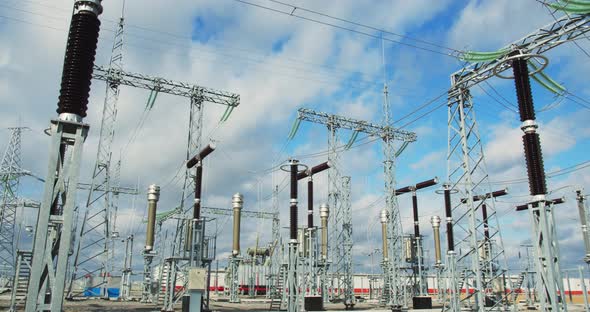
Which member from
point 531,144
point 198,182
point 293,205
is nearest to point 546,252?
point 531,144

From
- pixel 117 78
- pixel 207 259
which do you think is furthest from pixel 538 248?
pixel 117 78

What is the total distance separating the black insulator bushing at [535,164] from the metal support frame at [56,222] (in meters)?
13.3

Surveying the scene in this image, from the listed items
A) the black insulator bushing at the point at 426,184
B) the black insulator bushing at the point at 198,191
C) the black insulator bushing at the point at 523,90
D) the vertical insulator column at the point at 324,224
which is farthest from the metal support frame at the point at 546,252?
the vertical insulator column at the point at 324,224

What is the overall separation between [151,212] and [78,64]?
20364mm

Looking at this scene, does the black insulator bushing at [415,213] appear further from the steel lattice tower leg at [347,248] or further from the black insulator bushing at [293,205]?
the black insulator bushing at [293,205]

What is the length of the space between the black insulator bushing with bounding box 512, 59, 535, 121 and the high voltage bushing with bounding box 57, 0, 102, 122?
13.5 m

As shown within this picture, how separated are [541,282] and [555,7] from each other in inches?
400

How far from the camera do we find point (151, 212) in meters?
29.4

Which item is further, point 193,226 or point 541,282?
point 193,226

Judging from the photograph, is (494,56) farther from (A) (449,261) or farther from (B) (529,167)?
(A) (449,261)

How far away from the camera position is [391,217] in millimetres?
34875

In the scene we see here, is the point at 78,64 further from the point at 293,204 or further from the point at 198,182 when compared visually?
the point at 198,182

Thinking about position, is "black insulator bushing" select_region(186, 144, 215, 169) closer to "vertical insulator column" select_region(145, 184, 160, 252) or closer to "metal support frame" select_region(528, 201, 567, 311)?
"vertical insulator column" select_region(145, 184, 160, 252)

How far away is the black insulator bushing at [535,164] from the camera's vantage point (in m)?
14.7
